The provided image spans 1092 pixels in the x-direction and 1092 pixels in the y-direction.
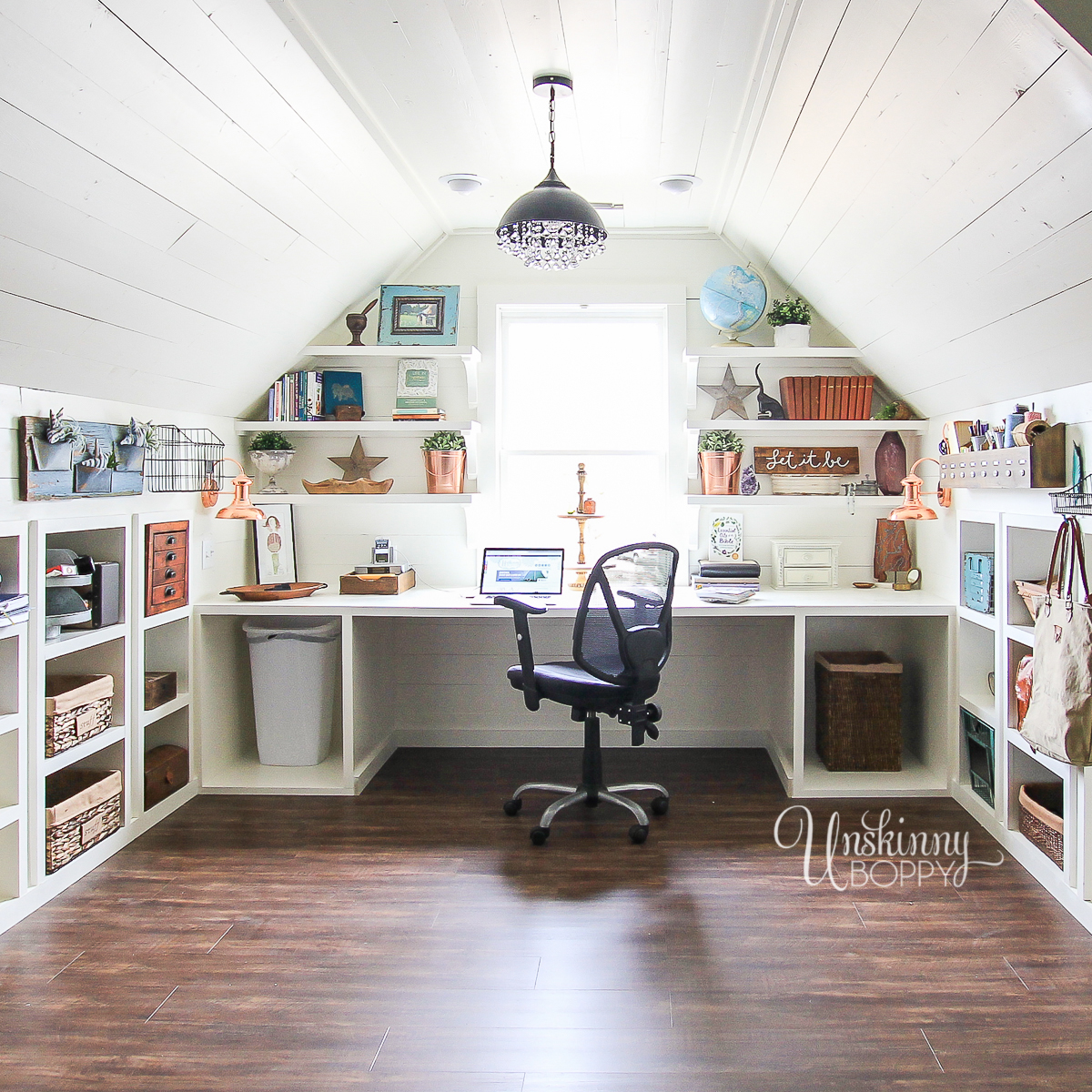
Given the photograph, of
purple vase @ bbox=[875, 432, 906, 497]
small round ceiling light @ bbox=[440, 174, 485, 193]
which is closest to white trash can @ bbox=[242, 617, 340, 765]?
small round ceiling light @ bbox=[440, 174, 485, 193]

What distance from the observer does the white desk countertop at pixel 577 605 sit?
3574 millimetres

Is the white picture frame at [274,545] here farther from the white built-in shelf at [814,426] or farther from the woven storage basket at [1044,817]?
the woven storage basket at [1044,817]

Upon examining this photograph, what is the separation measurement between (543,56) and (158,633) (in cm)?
257

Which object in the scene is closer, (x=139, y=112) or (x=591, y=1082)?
(x=591, y=1082)

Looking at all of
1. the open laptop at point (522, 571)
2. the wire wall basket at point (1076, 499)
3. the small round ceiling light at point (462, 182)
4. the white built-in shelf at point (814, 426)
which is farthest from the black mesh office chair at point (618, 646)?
the small round ceiling light at point (462, 182)

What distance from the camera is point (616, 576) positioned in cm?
311

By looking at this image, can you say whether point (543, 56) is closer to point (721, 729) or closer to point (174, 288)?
point (174, 288)

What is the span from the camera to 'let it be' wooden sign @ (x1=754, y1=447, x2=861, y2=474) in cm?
416

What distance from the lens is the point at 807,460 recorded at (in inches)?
164

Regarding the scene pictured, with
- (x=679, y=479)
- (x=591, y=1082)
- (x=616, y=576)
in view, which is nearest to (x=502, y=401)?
(x=679, y=479)

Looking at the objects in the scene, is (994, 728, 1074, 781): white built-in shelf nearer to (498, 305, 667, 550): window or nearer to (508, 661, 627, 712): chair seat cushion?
(508, 661, 627, 712): chair seat cushion

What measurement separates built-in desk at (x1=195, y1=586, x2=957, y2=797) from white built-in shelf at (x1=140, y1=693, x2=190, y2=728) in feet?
0.28

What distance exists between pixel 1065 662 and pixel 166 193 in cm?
280

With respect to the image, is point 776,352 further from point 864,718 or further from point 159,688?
point 159,688
